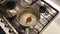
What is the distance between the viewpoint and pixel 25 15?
2.60 feet

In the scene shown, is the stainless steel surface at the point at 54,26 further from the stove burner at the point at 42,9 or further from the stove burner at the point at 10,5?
the stove burner at the point at 10,5

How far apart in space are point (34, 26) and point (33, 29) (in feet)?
0.05

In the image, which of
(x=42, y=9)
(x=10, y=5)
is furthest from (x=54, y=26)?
(x=10, y=5)

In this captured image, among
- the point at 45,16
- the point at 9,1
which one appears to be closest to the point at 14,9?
the point at 9,1

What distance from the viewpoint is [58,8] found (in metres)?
0.82

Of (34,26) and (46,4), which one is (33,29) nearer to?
(34,26)

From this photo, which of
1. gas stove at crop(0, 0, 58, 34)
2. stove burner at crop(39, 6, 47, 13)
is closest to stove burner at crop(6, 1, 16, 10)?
gas stove at crop(0, 0, 58, 34)

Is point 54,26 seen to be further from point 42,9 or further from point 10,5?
point 10,5

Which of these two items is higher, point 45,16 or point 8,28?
point 45,16

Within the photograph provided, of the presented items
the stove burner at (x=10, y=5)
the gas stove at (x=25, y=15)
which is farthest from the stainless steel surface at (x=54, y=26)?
the stove burner at (x=10, y=5)

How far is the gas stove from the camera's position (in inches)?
29.8

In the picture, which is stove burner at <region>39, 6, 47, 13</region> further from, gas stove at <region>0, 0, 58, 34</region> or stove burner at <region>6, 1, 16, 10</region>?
stove burner at <region>6, 1, 16, 10</region>

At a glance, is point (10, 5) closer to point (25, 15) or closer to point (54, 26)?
point (25, 15)

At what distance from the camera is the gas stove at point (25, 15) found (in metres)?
0.76
